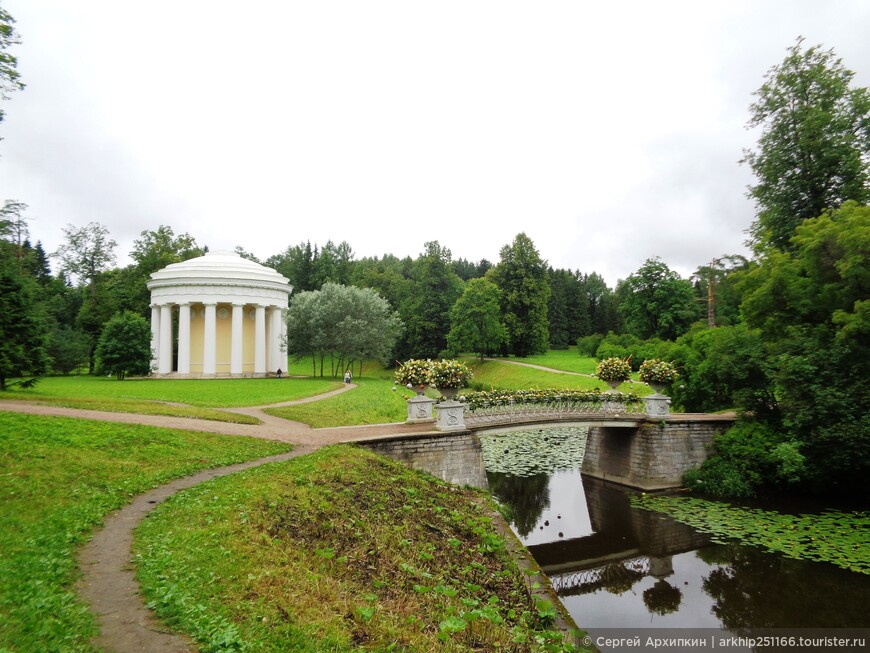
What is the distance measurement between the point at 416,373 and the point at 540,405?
17.2ft

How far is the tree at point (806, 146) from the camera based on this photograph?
67.9ft

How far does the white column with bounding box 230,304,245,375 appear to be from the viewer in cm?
4025

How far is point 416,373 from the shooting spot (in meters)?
15.1

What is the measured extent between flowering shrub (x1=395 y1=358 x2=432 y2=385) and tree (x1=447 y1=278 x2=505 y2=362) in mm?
33042

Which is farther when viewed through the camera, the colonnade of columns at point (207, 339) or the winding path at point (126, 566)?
the colonnade of columns at point (207, 339)

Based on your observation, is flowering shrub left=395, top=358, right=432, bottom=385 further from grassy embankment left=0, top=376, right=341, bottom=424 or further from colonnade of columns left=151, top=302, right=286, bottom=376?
colonnade of columns left=151, top=302, right=286, bottom=376

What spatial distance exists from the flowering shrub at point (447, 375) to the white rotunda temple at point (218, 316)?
29.3 meters

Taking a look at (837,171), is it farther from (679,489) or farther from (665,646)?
(665,646)

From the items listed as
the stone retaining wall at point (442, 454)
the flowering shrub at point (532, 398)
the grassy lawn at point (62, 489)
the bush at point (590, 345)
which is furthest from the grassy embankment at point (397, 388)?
the grassy lawn at point (62, 489)

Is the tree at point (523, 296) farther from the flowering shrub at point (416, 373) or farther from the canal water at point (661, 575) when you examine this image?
the flowering shrub at point (416, 373)

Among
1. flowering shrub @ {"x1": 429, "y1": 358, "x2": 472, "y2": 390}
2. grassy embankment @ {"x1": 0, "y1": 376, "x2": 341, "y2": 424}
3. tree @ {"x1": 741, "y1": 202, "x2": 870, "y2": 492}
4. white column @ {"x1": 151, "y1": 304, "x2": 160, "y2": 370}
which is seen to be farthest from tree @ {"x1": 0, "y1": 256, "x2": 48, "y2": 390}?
tree @ {"x1": 741, "y1": 202, "x2": 870, "y2": 492}

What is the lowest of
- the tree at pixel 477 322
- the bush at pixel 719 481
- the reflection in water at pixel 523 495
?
the reflection in water at pixel 523 495

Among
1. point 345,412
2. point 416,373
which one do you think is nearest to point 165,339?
point 345,412

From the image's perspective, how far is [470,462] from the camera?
14672 millimetres
